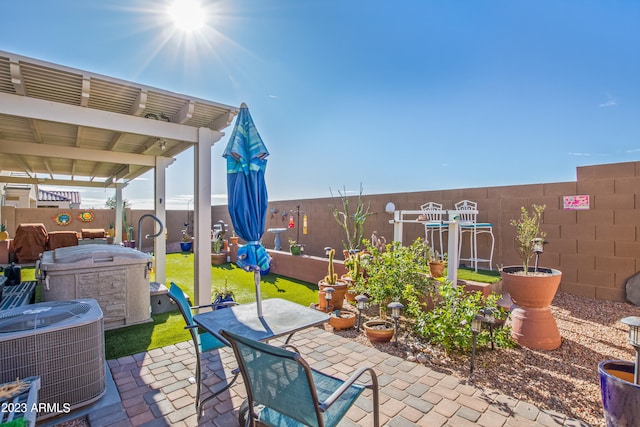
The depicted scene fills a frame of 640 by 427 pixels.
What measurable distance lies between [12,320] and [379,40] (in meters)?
6.06

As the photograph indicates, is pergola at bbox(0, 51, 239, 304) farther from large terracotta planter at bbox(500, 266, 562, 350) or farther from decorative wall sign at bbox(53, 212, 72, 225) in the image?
decorative wall sign at bbox(53, 212, 72, 225)

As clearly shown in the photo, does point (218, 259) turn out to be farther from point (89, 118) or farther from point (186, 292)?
point (89, 118)

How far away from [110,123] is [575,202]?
698cm

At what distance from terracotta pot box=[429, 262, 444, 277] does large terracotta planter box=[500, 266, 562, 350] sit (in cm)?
137

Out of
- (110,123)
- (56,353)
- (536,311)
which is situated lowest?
(536,311)

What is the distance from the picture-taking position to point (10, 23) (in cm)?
361

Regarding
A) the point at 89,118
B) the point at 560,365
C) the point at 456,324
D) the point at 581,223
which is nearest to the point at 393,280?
the point at 456,324

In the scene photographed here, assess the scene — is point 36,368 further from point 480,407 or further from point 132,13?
point 132,13

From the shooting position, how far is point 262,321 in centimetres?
242

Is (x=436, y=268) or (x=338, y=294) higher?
(x=436, y=268)

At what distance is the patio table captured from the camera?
2162mm

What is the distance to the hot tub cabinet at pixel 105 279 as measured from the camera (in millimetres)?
3654

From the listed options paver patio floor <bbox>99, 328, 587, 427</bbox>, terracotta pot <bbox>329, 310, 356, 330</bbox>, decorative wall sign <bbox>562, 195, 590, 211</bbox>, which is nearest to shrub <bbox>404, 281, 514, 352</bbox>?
paver patio floor <bbox>99, 328, 587, 427</bbox>

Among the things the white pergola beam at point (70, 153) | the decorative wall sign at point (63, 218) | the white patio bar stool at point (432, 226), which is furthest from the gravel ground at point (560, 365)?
the decorative wall sign at point (63, 218)
